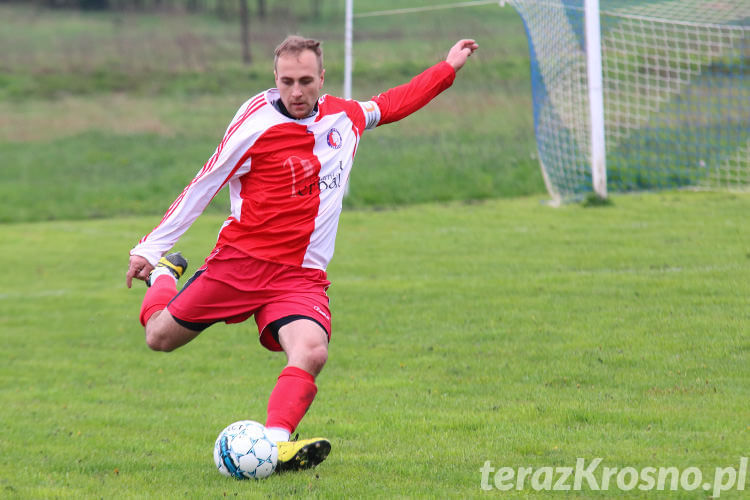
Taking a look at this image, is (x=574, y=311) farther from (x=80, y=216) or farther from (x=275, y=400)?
(x=80, y=216)

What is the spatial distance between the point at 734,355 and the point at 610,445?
216cm

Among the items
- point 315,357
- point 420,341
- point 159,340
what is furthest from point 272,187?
point 420,341

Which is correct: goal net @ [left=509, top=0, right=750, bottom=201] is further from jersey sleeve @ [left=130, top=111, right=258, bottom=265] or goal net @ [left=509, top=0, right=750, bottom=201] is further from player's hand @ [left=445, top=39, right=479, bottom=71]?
jersey sleeve @ [left=130, top=111, right=258, bottom=265]

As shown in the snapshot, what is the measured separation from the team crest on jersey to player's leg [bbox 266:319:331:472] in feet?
3.13

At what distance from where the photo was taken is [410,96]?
548 cm

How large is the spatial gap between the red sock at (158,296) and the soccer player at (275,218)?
0.28 m

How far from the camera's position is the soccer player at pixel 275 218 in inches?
190

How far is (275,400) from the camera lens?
4.62 meters

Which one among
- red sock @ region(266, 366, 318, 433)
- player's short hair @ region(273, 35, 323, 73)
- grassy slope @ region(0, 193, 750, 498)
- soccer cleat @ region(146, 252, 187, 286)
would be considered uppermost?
player's short hair @ region(273, 35, 323, 73)

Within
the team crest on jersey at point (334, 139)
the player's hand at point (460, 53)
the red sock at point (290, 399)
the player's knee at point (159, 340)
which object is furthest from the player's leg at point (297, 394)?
the player's hand at point (460, 53)

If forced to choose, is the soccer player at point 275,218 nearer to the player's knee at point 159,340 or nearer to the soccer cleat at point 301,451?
the player's knee at point 159,340

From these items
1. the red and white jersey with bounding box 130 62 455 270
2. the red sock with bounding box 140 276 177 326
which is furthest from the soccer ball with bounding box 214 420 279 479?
the red sock with bounding box 140 276 177 326

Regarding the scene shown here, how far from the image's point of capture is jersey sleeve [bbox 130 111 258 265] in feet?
15.9

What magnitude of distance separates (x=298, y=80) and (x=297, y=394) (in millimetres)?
1562
